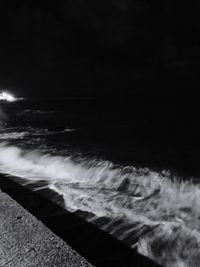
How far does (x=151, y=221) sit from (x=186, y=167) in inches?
349

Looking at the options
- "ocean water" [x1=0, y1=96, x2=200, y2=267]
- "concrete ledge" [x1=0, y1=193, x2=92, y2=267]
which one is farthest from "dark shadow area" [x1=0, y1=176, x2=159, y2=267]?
"concrete ledge" [x1=0, y1=193, x2=92, y2=267]

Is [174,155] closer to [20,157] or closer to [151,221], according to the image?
[20,157]

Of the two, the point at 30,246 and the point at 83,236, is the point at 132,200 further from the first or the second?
the point at 30,246

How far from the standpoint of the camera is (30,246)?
2.58 m

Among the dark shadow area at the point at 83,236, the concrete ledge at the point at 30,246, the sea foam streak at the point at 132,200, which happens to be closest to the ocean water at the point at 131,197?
the sea foam streak at the point at 132,200

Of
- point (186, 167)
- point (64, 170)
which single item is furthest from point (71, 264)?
point (186, 167)

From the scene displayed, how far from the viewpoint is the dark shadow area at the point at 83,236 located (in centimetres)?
383

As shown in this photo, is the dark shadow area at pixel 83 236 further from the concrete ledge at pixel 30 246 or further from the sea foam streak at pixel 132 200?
the concrete ledge at pixel 30 246

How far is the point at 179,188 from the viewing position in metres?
8.34

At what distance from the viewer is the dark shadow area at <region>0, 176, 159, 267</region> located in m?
3.83

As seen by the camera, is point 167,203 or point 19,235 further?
point 167,203

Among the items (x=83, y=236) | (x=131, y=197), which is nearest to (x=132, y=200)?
(x=131, y=197)

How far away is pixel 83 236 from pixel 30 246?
205 cm

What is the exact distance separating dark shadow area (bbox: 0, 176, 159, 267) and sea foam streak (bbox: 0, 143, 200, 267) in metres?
0.31
